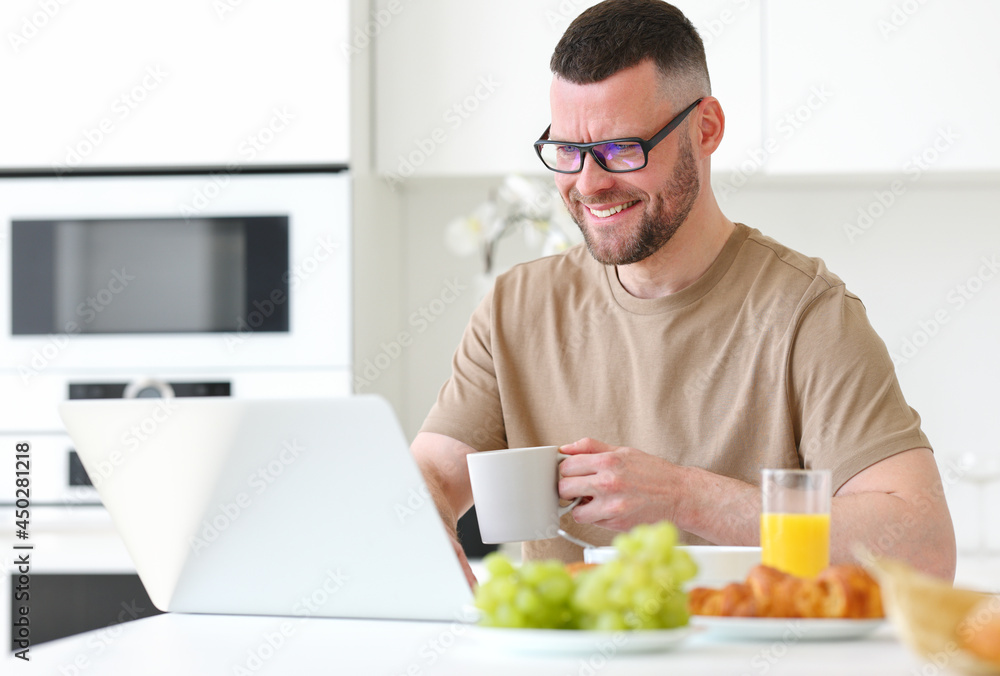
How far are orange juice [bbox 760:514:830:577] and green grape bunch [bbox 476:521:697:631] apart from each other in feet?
0.63

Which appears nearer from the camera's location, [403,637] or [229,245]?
[403,637]

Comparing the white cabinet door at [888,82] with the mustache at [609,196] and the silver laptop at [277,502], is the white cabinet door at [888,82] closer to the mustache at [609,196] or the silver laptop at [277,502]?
the mustache at [609,196]

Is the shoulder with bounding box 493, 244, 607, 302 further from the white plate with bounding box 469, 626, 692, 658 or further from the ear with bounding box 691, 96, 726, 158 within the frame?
the white plate with bounding box 469, 626, 692, 658

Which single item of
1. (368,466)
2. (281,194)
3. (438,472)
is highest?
(281,194)

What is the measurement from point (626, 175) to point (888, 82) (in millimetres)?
1197

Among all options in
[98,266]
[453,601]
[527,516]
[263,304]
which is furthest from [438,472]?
[98,266]

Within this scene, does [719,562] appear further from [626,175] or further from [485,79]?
[485,79]

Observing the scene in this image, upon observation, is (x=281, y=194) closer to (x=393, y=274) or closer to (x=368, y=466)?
(x=393, y=274)

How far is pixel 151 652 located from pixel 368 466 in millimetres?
191

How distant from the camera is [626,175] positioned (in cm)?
132

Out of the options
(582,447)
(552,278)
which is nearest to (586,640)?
(582,447)

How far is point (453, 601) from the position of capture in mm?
754

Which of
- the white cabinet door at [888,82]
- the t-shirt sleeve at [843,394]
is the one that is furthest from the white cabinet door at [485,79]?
the t-shirt sleeve at [843,394]

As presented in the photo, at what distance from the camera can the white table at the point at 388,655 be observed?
0.59 m
